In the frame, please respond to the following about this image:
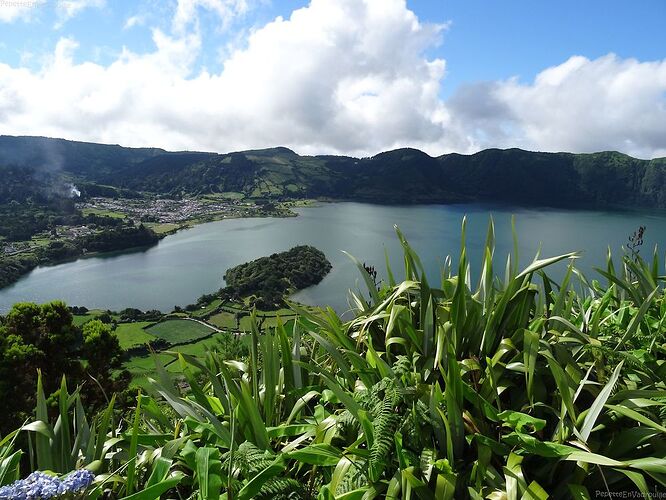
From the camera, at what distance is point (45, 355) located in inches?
504

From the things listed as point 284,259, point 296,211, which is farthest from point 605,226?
point 296,211

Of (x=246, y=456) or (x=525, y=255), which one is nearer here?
(x=246, y=456)

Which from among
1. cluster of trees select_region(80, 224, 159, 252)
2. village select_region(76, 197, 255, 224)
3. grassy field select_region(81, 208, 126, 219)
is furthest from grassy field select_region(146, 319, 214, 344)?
grassy field select_region(81, 208, 126, 219)

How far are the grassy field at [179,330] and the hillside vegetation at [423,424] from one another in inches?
1961

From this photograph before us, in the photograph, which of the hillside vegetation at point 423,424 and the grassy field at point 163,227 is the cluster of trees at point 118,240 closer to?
the grassy field at point 163,227

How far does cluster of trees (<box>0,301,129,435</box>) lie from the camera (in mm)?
11648

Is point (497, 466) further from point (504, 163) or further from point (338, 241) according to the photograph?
point (504, 163)

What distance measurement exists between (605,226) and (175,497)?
10844 centimetres

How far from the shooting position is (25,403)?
11.8m

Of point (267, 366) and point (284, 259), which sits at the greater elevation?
point (267, 366)

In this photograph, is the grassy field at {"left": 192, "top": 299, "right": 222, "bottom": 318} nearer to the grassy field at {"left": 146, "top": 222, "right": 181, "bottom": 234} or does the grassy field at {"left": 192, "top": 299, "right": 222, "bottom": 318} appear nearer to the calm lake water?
the calm lake water

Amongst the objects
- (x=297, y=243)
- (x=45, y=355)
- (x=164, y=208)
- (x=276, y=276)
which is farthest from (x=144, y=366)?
(x=164, y=208)

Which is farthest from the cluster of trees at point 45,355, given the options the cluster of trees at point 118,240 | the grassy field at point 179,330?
the cluster of trees at point 118,240

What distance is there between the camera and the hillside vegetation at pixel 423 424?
150 cm
